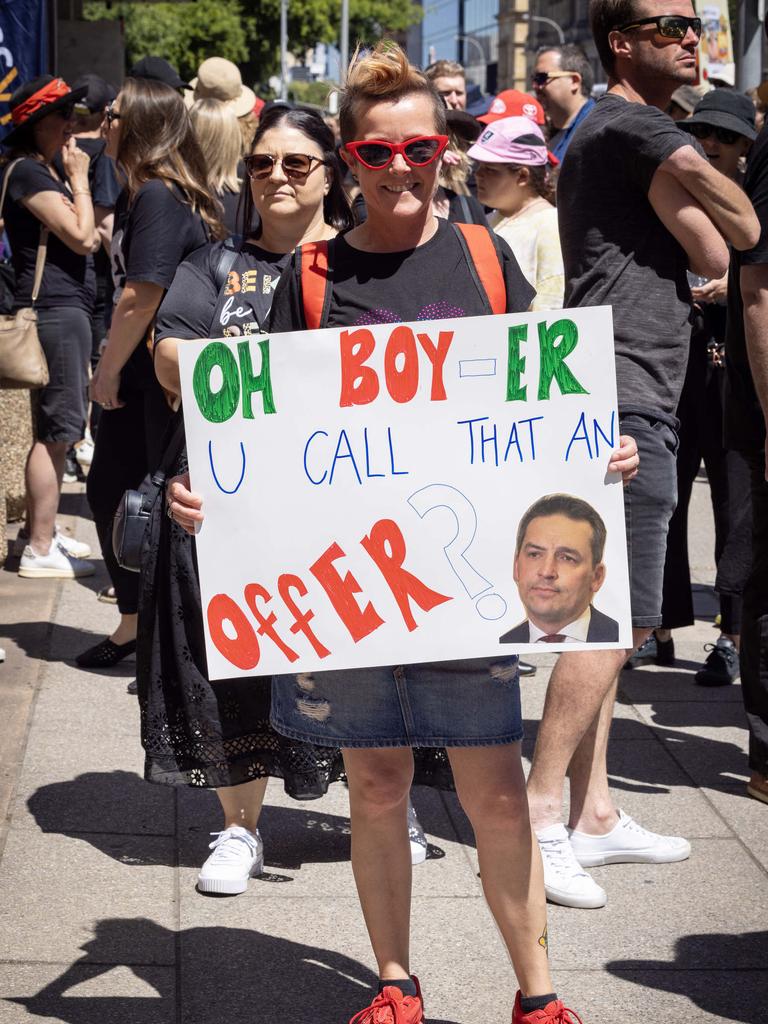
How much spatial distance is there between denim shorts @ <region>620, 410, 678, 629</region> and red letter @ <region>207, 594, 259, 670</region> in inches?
47.0

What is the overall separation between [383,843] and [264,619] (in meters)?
0.50

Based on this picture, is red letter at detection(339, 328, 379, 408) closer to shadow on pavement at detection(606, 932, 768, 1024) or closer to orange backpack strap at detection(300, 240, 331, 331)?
orange backpack strap at detection(300, 240, 331, 331)

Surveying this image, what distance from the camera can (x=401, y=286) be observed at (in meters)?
2.66

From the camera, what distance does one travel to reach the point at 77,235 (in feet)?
21.7

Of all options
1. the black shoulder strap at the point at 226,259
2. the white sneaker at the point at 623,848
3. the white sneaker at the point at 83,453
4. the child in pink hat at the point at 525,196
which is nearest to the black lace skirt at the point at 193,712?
the black shoulder strap at the point at 226,259

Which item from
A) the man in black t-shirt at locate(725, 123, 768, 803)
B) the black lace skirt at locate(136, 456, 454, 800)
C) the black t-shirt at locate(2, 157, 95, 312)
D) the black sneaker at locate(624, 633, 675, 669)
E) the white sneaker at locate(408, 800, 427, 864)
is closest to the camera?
the man in black t-shirt at locate(725, 123, 768, 803)

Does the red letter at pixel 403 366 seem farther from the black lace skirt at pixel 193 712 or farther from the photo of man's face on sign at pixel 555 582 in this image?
the black lace skirt at pixel 193 712

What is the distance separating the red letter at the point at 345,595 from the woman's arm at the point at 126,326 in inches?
84.2

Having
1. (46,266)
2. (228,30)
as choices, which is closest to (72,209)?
(46,266)

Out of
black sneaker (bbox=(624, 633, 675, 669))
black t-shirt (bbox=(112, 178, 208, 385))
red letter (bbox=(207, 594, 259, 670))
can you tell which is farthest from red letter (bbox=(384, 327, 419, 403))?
black sneaker (bbox=(624, 633, 675, 669))

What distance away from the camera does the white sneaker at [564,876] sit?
11.5ft

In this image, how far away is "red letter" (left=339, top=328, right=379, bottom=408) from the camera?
255 centimetres

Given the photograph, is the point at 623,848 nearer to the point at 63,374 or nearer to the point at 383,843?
the point at 383,843

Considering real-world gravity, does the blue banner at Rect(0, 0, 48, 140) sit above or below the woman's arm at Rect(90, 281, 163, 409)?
above
